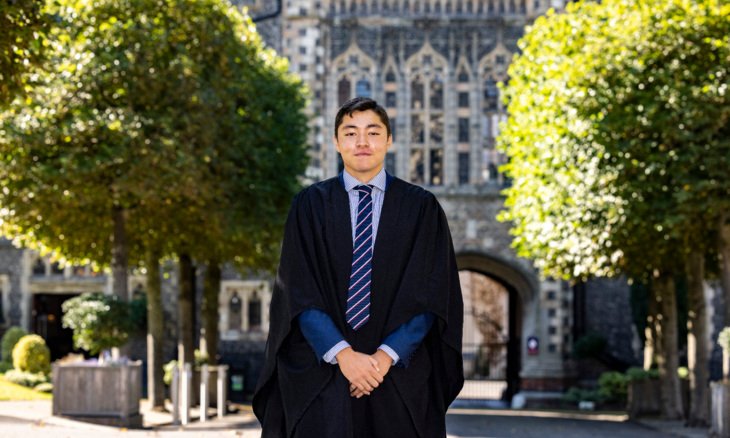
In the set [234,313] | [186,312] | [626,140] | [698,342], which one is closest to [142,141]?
[186,312]

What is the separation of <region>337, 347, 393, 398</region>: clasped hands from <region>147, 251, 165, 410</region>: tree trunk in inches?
763

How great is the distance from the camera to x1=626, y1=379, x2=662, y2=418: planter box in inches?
1081

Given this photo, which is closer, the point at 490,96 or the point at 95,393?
the point at 95,393

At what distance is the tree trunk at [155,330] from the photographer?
958 inches

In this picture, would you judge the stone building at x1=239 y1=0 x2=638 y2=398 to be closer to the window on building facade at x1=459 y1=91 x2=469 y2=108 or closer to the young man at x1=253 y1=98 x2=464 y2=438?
the window on building facade at x1=459 y1=91 x2=469 y2=108

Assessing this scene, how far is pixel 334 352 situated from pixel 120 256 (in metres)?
17.2

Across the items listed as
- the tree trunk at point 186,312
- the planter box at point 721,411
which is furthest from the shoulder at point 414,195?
the tree trunk at point 186,312

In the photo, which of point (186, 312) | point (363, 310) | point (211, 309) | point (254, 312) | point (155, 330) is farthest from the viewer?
point (254, 312)

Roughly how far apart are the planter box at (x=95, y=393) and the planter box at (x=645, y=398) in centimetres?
1308

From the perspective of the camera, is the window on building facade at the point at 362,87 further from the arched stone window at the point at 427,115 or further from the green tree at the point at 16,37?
the green tree at the point at 16,37

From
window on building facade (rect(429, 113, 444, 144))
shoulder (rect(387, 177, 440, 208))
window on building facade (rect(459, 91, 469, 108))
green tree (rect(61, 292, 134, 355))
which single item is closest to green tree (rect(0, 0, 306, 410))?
green tree (rect(61, 292, 134, 355))

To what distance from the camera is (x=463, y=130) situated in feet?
119

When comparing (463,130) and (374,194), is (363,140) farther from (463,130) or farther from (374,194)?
(463,130)

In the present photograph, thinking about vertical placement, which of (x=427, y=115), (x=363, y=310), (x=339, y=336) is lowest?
(x=339, y=336)
